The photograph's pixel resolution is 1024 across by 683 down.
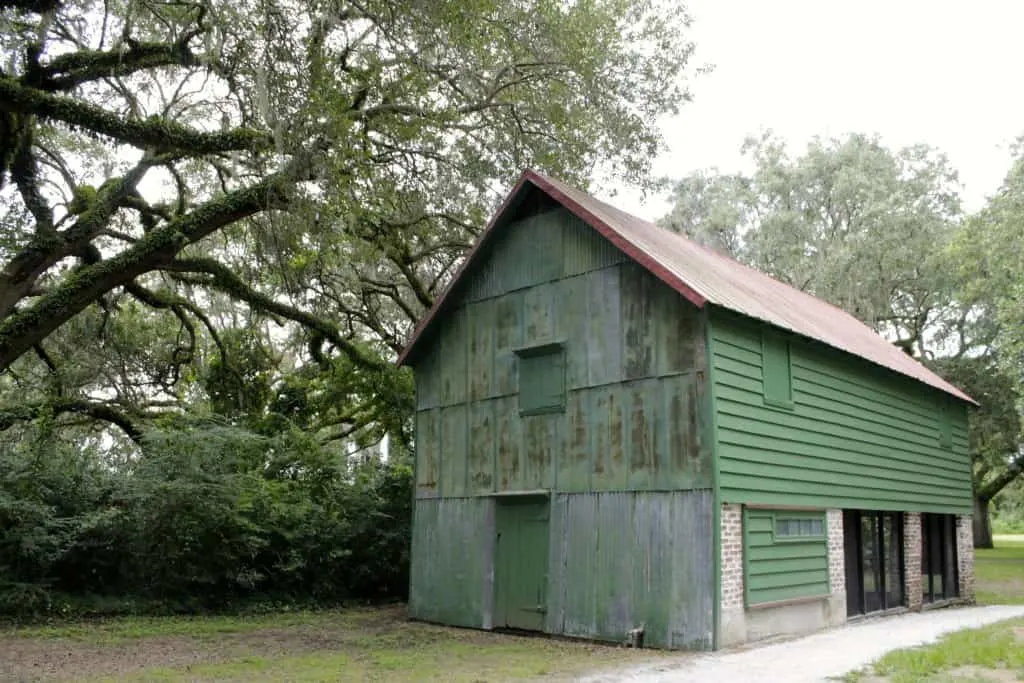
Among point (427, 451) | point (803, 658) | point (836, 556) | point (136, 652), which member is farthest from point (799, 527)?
point (136, 652)

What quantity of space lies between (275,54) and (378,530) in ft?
35.5

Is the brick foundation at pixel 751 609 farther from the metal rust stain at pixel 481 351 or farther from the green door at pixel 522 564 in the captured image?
the metal rust stain at pixel 481 351

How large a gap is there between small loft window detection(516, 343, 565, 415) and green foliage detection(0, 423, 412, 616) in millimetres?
6125

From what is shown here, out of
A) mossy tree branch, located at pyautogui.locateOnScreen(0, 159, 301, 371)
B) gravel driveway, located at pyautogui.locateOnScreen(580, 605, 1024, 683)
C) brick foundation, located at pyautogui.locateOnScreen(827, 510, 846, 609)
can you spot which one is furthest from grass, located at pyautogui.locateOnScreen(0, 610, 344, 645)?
brick foundation, located at pyautogui.locateOnScreen(827, 510, 846, 609)

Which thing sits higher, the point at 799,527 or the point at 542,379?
the point at 542,379

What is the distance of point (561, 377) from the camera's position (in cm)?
1477

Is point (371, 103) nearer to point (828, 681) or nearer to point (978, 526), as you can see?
point (828, 681)

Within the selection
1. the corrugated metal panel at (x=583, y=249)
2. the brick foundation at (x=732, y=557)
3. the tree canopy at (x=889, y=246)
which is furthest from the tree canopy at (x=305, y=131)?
the tree canopy at (x=889, y=246)

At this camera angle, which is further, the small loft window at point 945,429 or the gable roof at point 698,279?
the small loft window at point 945,429

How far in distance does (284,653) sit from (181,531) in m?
5.38

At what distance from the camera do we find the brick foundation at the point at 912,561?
58.2 ft

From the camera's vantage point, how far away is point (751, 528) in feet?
42.8

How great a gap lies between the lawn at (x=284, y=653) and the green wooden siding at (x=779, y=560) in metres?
2.02

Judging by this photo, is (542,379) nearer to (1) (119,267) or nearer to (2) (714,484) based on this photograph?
(2) (714,484)
